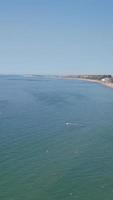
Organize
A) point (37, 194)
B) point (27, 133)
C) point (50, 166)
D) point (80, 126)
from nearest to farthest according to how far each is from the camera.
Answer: point (37, 194), point (50, 166), point (27, 133), point (80, 126)

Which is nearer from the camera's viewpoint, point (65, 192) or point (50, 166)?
point (65, 192)

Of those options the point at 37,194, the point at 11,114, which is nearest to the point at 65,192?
the point at 37,194

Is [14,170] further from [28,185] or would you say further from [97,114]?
[97,114]

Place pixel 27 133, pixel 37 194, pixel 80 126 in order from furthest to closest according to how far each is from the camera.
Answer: pixel 80 126, pixel 27 133, pixel 37 194

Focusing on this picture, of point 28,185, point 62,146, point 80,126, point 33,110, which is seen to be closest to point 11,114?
point 33,110

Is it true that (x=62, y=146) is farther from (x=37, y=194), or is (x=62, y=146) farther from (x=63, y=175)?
(x=37, y=194)

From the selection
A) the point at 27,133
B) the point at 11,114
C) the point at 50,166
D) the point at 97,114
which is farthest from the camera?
the point at 97,114

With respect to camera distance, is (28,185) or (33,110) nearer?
(28,185)

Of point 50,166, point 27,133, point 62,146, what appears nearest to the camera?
point 50,166
